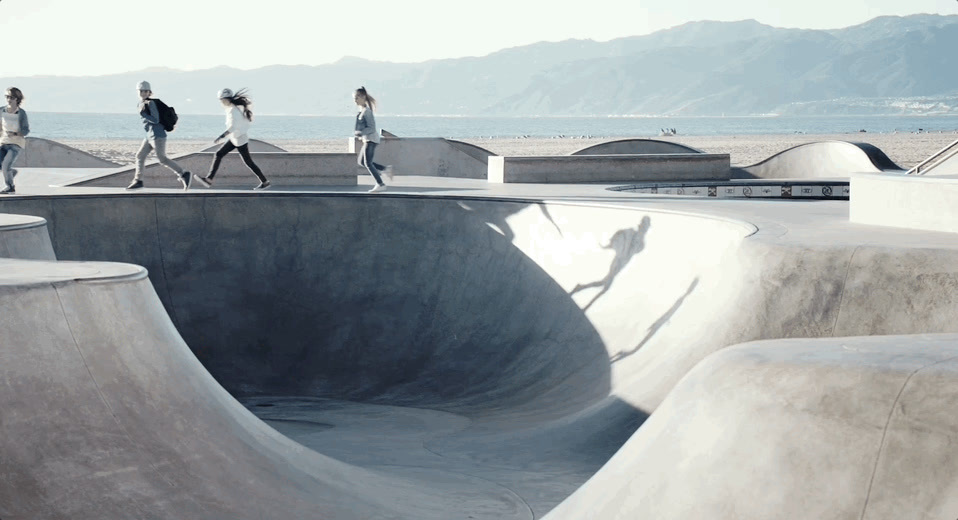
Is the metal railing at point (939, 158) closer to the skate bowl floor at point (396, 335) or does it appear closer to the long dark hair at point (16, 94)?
the skate bowl floor at point (396, 335)

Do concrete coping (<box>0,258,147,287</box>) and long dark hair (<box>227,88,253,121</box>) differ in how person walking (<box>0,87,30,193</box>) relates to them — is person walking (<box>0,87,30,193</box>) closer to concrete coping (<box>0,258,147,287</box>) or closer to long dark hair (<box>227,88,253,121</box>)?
long dark hair (<box>227,88,253,121</box>)

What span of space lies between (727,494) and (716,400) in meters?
0.40

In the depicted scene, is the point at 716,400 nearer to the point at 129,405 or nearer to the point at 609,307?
the point at 129,405

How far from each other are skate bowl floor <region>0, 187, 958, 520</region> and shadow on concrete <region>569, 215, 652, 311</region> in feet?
0.10

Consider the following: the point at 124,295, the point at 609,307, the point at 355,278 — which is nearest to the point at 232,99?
the point at 355,278

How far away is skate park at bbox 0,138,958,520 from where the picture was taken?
409cm

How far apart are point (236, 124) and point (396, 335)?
435cm

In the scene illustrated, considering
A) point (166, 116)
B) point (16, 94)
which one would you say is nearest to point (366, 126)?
point (166, 116)

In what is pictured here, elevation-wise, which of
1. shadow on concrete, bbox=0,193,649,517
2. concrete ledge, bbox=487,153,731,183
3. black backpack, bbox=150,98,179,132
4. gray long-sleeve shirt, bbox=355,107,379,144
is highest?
black backpack, bbox=150,98,179,132

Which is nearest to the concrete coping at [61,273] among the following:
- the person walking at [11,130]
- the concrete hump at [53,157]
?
the person walking at [11,130]

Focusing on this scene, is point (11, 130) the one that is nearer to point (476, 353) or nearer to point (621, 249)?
point (476, 353)

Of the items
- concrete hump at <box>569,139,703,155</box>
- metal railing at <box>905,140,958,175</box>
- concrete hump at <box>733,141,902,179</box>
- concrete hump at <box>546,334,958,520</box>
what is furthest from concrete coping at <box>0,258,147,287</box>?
concrete hump at <box>733,141,902,179</box>

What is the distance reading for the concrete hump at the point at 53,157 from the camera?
29422 mm

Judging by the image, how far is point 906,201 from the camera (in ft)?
32.9
